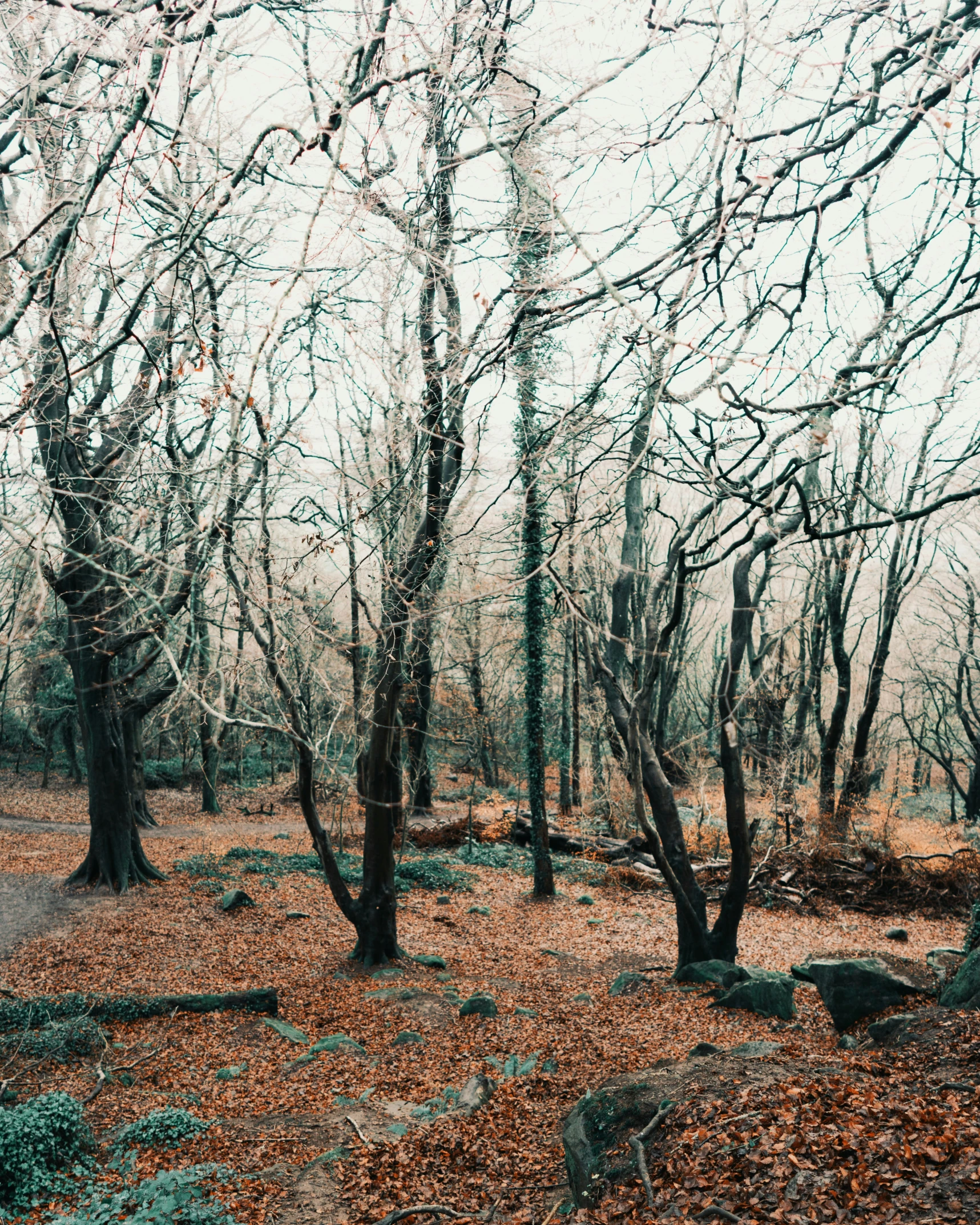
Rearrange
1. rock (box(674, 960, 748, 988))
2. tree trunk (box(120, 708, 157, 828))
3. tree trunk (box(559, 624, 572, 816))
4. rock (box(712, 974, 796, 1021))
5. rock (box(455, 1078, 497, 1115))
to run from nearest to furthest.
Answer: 1. rock (box(455, 1078, 497, 1115))
2. rock (box(712, 974, 796, 1021))
3. rock (box(674, 960, 748, 988))
4. tree trunk (box(120, 708, 157, 828))
5. tree trunk (box(559, 624, 572, 816))

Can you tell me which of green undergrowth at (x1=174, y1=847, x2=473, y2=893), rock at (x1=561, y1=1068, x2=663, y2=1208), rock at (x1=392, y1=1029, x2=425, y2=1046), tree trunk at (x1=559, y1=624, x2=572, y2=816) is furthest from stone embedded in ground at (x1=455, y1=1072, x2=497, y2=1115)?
tree trunk at (x1=559, y1=624, x2=572, y2=816)

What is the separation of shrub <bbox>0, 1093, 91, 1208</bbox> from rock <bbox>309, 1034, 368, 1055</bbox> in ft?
5.83

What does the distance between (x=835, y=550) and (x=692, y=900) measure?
9110 millimetres

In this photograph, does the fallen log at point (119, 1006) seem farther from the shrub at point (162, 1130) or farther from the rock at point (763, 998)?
the rock at point (763, 998)

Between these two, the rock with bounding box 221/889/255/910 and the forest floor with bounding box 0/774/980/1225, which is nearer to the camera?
the forest floor with bounding box 0/774/980/1225

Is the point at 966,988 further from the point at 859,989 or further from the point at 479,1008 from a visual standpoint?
the point at 479,1008

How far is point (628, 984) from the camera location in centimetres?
665

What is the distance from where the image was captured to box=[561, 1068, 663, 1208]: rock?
9.09 ft

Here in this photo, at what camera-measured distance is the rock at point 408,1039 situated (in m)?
5.23

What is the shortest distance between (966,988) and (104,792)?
380 inches

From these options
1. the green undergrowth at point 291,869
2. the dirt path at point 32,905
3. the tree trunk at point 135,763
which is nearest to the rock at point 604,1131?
the dirt path at point 32,905

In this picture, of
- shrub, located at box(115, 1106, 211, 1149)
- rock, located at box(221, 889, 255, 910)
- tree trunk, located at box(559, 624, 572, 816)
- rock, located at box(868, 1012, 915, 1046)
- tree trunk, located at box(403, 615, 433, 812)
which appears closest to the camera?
shrub, located at box(115, 1106, 211, 1149)

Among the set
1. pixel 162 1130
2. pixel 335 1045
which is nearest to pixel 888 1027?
pixel 335 1045

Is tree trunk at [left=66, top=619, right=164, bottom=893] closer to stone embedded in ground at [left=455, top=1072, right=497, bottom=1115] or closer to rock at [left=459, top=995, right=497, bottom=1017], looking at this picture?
rock at [left=459, top=995, right=497, bottom=1017]
